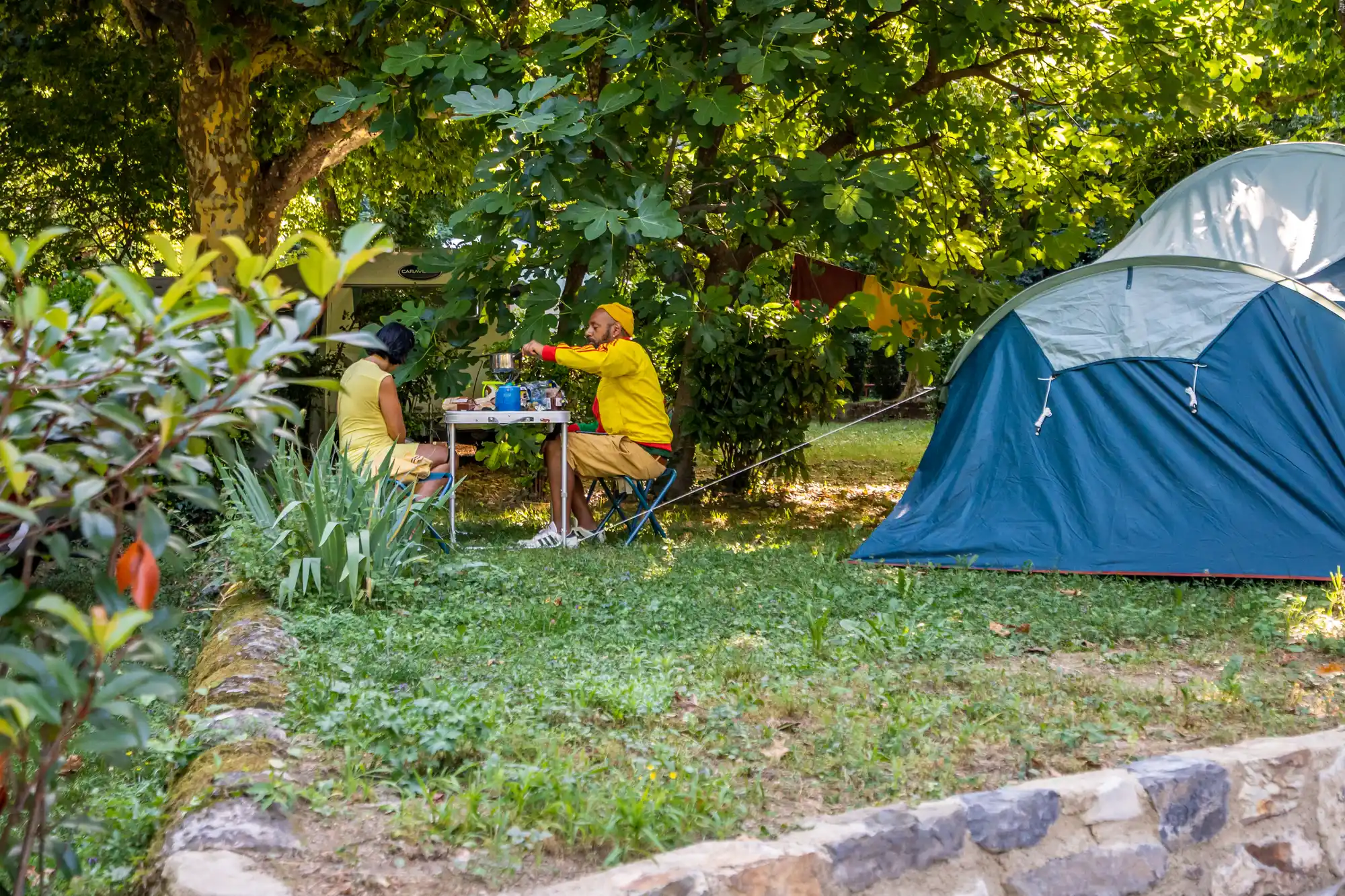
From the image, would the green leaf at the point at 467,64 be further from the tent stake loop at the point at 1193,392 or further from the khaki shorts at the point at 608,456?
the tent stake loop at the point at 1193,392

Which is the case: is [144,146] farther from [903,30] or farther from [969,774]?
[969,774]

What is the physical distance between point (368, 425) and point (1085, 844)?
4.69 meters

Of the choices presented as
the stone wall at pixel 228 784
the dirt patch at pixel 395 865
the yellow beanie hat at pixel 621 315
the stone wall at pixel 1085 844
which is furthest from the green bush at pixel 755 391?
the dirt patch at pixel 395 865

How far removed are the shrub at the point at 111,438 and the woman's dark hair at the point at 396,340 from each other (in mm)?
4701

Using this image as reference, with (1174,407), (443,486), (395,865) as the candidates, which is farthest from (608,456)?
(395,865)

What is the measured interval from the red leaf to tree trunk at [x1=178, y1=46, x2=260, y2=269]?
295 inches

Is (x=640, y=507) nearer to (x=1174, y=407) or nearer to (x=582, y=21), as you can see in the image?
(x=582, y=21)

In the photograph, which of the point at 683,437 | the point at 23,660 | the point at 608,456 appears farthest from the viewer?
the point at 683,437

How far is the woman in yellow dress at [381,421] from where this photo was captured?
21.4 ft

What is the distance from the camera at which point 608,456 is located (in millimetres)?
6973

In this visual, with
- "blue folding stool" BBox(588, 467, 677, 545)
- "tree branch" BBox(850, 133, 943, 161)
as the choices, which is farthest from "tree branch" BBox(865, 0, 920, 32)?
"blue folding stool" BBox(588, 467, 677, 545)

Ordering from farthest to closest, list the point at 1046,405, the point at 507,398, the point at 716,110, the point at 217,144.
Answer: the point at 217,144, the point at 507,398, the point at 716,110, the point at 1046,405

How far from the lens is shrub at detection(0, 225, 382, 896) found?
5.79 feet

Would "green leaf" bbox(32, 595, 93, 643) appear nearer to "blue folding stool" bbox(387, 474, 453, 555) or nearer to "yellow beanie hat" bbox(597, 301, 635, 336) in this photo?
"blue folding stool" bbox(387, 474, 453, 555)
